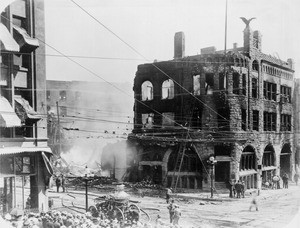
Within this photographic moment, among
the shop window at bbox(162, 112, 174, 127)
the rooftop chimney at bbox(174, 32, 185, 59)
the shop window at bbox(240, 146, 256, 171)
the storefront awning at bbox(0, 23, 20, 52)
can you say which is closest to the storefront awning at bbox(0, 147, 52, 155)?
the storefront awning at bbox(0, 23, 20, 52)

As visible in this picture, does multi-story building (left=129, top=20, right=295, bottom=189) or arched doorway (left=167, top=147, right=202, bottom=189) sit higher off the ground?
multi-story building (left=129, top=20, right=295, bottom=189)

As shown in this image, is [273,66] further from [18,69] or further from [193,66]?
[18,69]

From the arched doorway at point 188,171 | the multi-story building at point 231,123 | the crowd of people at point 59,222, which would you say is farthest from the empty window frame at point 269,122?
the crowd of people at point 59,222

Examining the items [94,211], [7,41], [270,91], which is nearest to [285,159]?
[270,91]

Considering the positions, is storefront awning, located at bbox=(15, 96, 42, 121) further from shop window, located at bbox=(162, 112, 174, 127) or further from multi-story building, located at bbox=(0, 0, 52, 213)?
shop window, located at bbox=(162, 112, 174, 127)

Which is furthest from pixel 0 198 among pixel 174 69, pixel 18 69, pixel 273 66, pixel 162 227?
pixel 273 66

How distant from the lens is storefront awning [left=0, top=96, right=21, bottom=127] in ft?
49.6

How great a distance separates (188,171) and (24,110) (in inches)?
594

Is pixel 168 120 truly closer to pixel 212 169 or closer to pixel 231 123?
pixel 231 123

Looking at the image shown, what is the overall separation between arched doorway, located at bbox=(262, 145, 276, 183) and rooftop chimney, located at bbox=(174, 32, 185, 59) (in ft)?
38.1

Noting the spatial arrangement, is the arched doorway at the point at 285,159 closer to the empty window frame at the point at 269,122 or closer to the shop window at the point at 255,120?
the empty window frame at the point at 269,122

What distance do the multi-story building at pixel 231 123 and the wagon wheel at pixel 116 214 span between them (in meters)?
11.5

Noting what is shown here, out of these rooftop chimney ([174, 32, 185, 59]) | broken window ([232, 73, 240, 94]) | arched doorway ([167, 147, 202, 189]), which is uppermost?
rooftop chimney ([174, 32, 185, 59])

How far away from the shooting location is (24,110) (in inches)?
663
